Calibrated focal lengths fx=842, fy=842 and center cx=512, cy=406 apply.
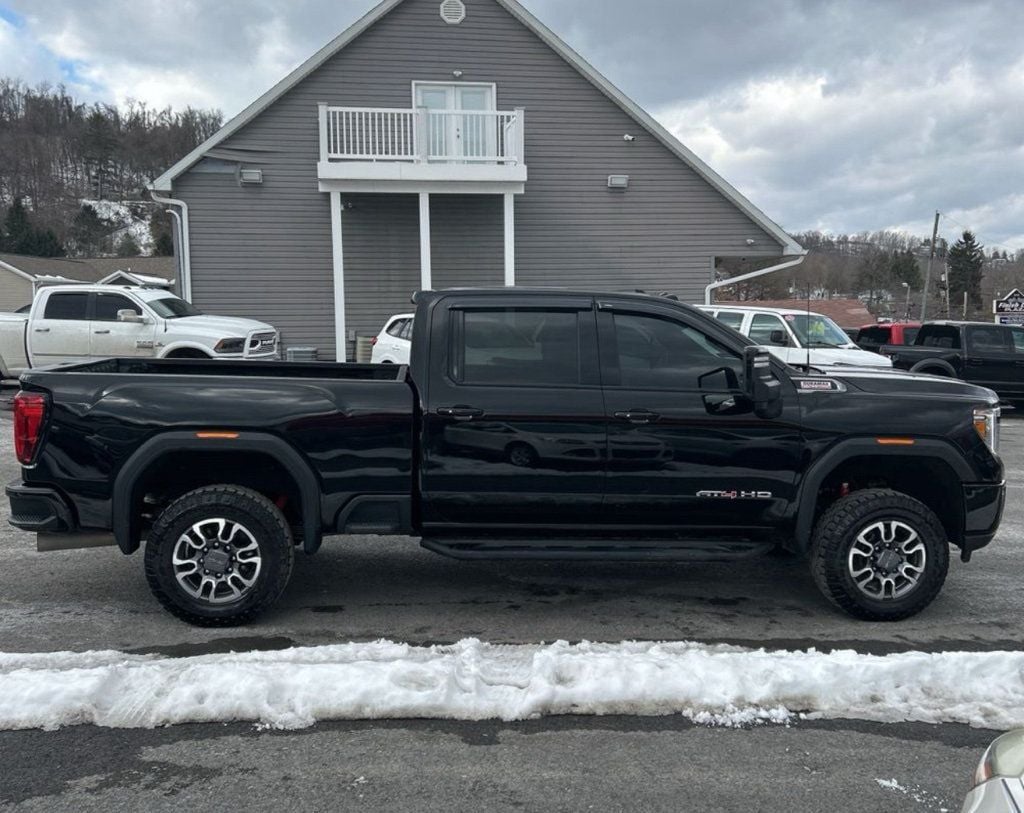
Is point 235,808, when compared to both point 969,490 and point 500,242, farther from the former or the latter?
point 500,242

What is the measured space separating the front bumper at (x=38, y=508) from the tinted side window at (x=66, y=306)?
10242mm

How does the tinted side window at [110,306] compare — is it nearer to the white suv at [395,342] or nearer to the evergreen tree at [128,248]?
the white suv at [395,342]

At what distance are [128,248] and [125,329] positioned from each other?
6153cm

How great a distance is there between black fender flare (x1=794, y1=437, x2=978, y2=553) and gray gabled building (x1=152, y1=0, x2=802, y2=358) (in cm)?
1216

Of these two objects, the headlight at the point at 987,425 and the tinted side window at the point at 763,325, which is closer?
the headlight at the point at 987,425

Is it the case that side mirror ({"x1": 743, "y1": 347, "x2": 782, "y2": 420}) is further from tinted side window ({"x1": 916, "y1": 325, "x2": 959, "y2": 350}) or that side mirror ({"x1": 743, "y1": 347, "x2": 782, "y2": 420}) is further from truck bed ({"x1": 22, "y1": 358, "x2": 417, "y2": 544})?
tinted side window ({"x1": 916, "y1": 325, "x2": 959, "y2": 350})

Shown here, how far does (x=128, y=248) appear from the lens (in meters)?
68.4

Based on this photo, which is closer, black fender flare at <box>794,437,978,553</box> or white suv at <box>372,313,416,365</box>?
black fender flare at <box>794,437,978,553</box>

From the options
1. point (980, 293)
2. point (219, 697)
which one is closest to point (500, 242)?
point (219, 697)

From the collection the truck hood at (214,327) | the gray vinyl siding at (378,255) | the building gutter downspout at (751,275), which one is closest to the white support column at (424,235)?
the gray vinyl siding at (378,255)

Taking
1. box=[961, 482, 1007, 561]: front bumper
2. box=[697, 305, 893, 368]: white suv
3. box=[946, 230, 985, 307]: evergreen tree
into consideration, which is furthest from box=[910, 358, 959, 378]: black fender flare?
box=[946, 230, 985, 307]: evergreen tree

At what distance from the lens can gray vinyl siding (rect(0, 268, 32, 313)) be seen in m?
42.7

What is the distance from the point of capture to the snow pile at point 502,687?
11.9ft

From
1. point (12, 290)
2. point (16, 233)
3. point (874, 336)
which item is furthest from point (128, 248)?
point (874, 336)
